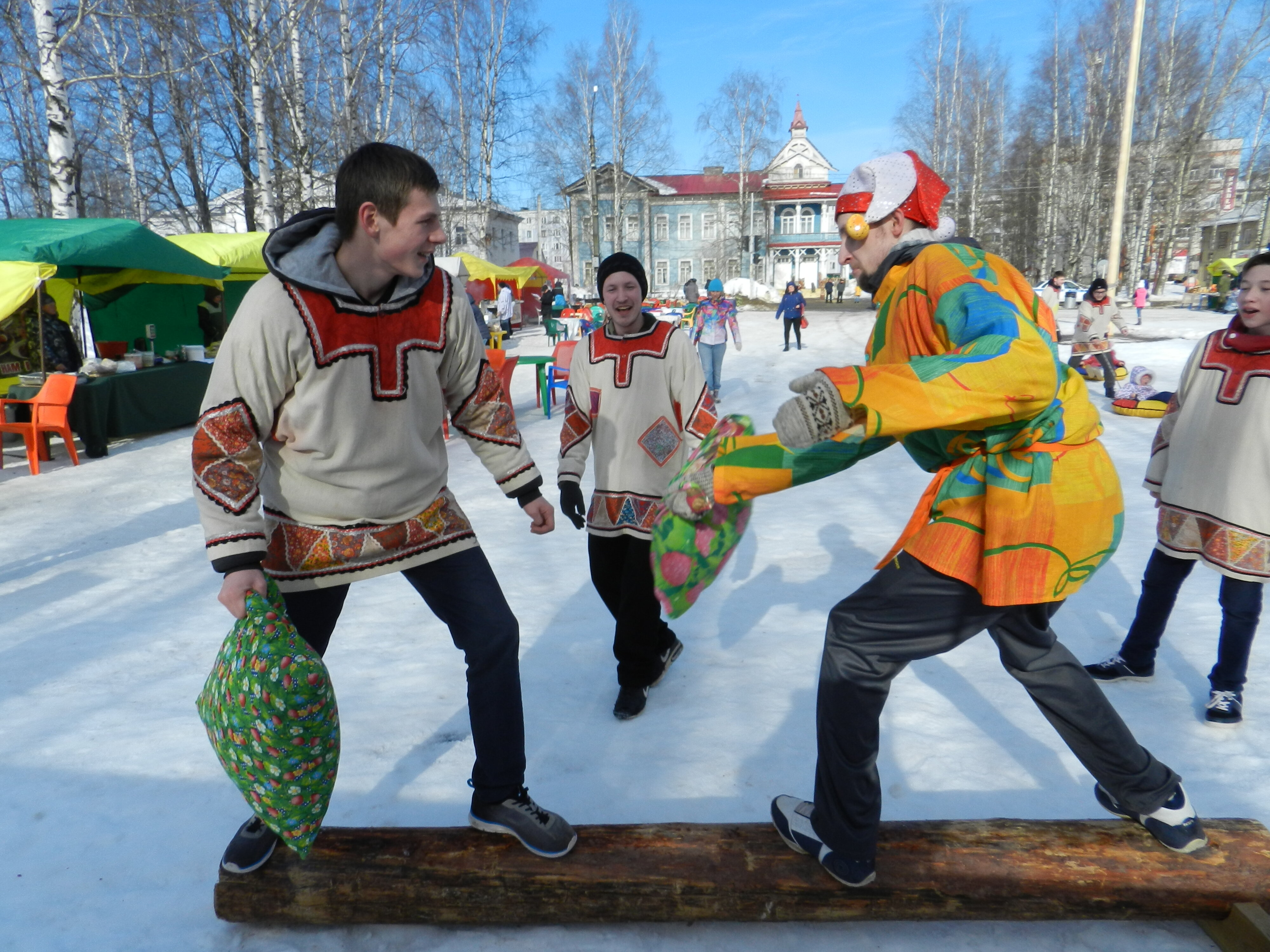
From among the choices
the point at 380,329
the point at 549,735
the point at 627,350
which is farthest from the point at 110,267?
the point at 380,329

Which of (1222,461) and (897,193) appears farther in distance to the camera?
(1222,461)

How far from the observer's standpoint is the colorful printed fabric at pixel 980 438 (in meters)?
1.42

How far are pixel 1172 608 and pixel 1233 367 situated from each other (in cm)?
96

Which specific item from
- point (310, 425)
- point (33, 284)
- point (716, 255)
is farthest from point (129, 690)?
point (716, 255)

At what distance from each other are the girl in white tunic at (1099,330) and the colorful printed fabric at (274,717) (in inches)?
419

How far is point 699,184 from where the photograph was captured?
5519cm

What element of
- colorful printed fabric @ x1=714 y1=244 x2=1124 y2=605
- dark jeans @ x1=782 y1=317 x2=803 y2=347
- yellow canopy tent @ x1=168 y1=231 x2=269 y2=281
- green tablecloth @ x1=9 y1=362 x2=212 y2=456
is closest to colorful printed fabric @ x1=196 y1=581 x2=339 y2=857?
colorful printed fabric @ x1=714 y1=244 x2=1124 y2=605

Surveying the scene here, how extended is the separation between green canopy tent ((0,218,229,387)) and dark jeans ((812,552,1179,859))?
30.7 feet

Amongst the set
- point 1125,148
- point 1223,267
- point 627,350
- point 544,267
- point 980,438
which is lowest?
point 980,438

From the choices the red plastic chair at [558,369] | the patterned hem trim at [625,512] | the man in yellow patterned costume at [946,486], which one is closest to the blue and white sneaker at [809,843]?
the man in yellow patterned costume at [946,486]

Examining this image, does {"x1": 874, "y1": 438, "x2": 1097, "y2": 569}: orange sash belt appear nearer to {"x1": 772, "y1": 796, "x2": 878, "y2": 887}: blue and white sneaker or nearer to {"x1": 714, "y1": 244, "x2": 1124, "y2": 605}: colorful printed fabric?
{"x1": 714, "y1": 244, "x2": 1124, "y2": 605}: colorful printed fabric

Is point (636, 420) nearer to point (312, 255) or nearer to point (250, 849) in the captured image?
point (312, 255)

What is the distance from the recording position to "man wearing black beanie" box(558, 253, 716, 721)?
3096 millimetres

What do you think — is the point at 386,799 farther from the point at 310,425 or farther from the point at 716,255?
the point at 716,255
